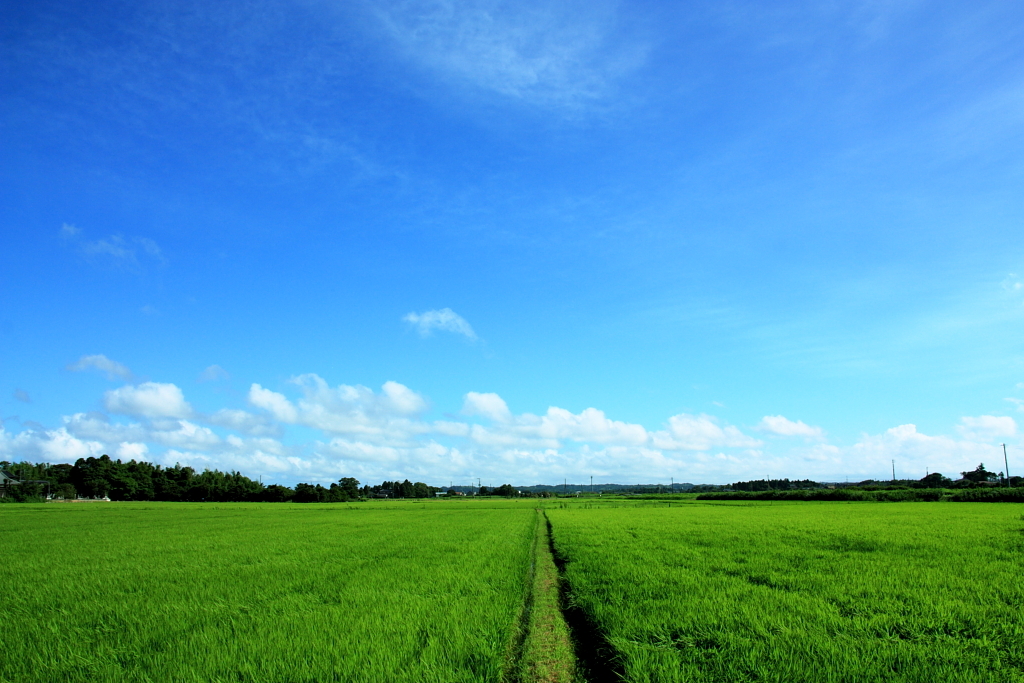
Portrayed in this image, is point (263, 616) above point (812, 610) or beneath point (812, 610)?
beneath

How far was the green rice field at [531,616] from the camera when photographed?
557 centimetres

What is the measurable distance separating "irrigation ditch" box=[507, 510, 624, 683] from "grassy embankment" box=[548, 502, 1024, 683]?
20cm

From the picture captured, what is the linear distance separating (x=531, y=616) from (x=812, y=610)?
158 inches

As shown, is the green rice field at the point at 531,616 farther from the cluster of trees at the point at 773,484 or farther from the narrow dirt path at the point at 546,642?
the cluster of trees at the point at 773,484

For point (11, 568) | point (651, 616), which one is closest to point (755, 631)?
point (651, 616)

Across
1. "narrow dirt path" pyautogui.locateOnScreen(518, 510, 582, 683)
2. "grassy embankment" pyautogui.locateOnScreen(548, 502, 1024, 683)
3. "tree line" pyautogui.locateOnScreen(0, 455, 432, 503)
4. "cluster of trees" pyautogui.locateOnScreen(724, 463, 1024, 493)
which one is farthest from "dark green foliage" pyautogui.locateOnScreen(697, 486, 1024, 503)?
"tree line" pyautogui.locateOnScreen(0, 455, 432, 503)

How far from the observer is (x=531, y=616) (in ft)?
27.2

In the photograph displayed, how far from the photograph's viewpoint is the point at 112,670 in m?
5.60

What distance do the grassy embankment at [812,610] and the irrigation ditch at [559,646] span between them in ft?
0.65

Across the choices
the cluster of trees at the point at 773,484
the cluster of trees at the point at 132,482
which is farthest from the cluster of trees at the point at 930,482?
the cluster of trees at the point at 132,482

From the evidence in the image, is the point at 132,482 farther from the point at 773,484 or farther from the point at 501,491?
the point at 773,484

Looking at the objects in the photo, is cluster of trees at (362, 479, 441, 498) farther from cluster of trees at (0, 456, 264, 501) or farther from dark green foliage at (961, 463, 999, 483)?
dark green foliage at (961, 463, 999, 483)

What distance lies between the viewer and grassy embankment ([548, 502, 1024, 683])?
214 inches

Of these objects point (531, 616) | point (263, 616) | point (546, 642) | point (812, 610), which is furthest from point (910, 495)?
point (263, 616)
